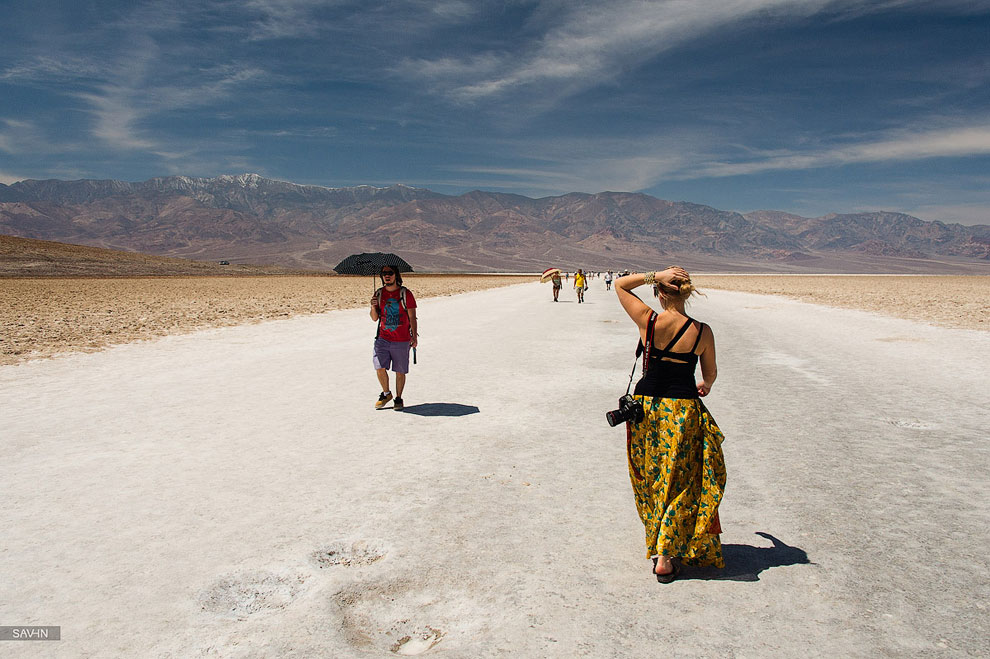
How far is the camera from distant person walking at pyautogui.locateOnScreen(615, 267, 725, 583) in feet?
12.2

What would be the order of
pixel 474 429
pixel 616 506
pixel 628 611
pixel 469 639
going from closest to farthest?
pixel 469 639
pixel 628 611
pixel 616 506
pixel 474 429

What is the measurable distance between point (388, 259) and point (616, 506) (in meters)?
5.15

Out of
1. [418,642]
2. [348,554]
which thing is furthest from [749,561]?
[348,554]

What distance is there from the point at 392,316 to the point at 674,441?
4.95 metres

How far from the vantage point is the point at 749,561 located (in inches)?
152

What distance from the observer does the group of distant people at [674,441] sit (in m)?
3.71

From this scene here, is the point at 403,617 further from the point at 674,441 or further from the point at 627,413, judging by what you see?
the point at 674,441

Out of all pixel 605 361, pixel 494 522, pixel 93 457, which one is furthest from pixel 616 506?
pixel 605 361

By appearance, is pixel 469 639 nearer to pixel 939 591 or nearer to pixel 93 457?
pixel 939 591

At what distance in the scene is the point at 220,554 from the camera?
3.94m

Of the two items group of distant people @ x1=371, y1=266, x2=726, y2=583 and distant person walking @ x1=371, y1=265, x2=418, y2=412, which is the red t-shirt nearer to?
distant person walking @ x1=371, y1=265, x2=418, y2=412

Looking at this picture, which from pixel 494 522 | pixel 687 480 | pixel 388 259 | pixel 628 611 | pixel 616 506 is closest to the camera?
pixel 628 611

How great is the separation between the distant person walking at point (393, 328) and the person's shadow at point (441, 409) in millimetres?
193

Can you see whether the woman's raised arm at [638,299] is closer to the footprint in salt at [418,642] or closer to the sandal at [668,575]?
the sandal at [668,575]
